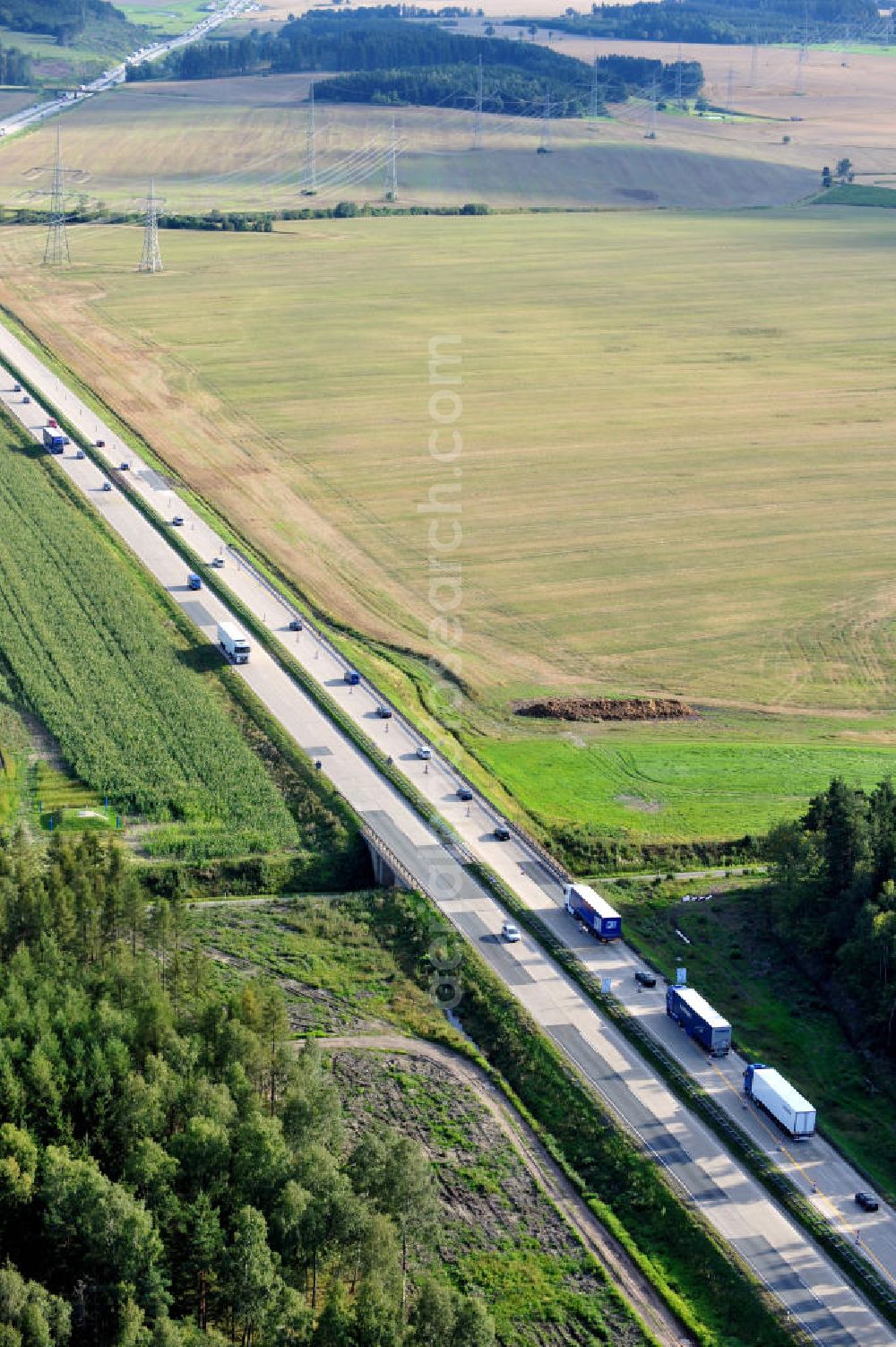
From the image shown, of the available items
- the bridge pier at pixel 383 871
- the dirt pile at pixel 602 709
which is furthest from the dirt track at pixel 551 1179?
the dirt pile at pixel 602 709

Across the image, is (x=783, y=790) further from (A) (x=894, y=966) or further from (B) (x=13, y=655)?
(B) (x=13, y=655)

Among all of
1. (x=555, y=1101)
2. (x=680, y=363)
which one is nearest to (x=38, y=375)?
(x=680, y=363)

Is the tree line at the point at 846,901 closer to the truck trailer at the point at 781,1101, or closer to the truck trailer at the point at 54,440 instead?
the truck trailer at the point at 781,1101

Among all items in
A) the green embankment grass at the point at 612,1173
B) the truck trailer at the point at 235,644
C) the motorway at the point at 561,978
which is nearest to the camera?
the green embankment grass at the point at 612,1173

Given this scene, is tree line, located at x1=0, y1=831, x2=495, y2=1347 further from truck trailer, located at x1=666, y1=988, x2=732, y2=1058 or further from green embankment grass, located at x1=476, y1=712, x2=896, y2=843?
green embankment grass, located at x1=476, y1=712, x2=896, y2=843

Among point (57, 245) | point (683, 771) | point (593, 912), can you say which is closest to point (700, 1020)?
point (593, 912)

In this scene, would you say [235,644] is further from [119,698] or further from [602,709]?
[602,709]

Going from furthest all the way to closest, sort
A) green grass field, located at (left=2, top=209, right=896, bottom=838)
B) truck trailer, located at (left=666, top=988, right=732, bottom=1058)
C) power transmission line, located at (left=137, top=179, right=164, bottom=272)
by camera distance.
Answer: power transmission line, located at (left=137, top=179, right=164, bottom=272) → green grass field, located at (left=2, top=209, right=896, bottom=838) → truck trailer, located at (left=666, top=988, right=732, bottom=1058)

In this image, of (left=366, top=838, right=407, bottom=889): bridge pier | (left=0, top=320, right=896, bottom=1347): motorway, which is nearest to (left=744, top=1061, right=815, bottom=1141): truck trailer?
(left=0, top=320, right=896, bottom=1347): motorway
